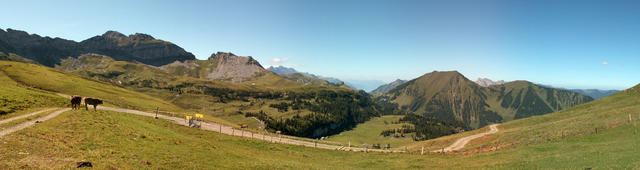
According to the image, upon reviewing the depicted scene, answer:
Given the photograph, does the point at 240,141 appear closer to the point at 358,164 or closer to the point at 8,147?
A: the point at 358,164

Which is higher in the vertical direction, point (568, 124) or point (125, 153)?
point (568, 124)

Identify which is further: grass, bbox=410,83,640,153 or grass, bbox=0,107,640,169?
grass, bbox=410,83,640,153

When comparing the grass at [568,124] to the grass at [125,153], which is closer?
the grass at [125,153]

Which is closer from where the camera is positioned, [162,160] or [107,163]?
[107,163]

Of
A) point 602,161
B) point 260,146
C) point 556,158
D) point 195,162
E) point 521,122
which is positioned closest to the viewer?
point 195,162

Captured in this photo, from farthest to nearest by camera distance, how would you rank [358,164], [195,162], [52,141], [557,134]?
1. [557,134]
2. [358,164]
3. [195,162]
4. [52,141]

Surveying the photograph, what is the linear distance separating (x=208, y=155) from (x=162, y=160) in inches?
246

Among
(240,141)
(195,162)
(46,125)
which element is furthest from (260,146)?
(46,125)

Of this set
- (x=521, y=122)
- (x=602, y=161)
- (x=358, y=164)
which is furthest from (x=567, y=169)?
(x=521, y=122)

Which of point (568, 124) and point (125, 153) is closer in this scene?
point (125, 153)

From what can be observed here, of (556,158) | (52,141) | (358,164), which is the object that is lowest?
(358,164)

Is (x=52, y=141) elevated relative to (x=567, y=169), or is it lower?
elevated

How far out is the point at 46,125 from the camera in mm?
26719

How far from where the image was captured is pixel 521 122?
94.7 m
